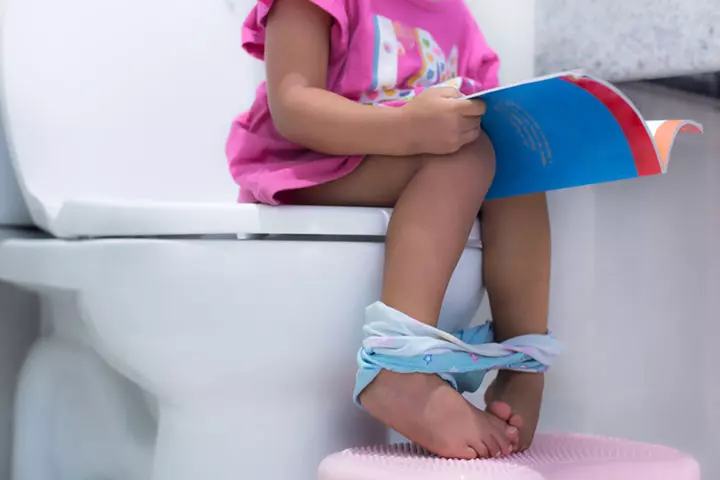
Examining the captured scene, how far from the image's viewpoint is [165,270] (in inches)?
24.9

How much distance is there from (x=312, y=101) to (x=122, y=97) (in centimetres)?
36

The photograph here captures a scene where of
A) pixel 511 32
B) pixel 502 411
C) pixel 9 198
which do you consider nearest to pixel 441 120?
pixel 502 411

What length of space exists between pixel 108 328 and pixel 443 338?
0.27 m

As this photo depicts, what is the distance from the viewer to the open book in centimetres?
61

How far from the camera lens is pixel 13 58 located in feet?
2.88

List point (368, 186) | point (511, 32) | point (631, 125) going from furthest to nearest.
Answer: point (511, 32) → point (368, 186) → point (631, 125)

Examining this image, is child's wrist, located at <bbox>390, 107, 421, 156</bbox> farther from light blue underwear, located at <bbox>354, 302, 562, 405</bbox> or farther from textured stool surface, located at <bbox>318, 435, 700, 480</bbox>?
textured stool surface, located at <bbox>318, 435, 700, 480</bbox>

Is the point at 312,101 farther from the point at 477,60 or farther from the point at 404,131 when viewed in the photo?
the point at 477,60

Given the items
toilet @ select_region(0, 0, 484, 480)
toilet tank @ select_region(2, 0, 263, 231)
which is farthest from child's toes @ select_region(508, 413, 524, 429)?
toilet tank @ select_region(2, 0, 263, 231)

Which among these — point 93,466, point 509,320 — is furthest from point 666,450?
point 93,466

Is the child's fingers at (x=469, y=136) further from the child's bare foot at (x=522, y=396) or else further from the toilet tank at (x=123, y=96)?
the toilet tank at (x=123, y=96)

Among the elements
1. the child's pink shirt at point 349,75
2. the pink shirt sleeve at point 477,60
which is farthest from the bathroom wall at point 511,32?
the child's pink shirt at point 349,75

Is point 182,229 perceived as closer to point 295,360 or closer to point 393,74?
point 295,360

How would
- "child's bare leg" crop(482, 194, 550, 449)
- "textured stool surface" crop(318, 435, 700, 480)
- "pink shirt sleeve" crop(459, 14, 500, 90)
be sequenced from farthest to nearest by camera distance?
1. "pink shirt sleeve" crop(459, 14, 500, 90)
2. "child's bare leg" crop(482, 194, 550, 449)
3. "textured stool surface" crop(318, 435, 700, 480)
